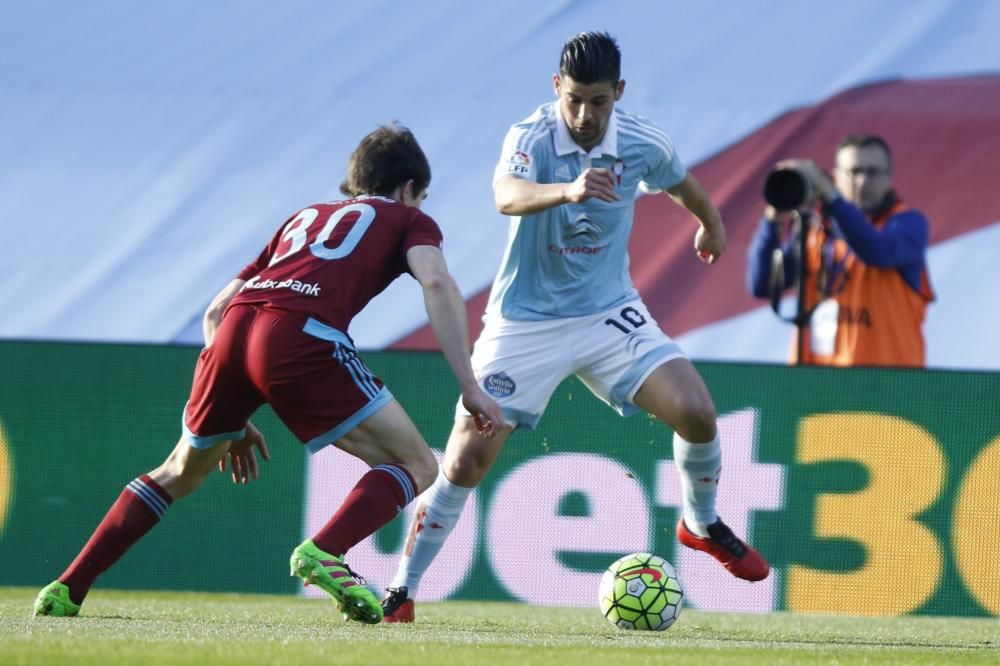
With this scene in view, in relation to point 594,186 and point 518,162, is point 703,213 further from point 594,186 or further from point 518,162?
point 594,186

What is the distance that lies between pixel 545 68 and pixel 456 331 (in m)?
5.95

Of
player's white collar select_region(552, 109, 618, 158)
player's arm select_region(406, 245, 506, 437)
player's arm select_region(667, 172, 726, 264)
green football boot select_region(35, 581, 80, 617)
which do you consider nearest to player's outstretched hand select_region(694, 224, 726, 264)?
player's arm select_region(667, 172, 726, 264)

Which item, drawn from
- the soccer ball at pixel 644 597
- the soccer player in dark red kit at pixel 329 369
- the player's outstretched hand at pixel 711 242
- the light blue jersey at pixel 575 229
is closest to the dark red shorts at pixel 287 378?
the soccer player in dark red kit at pixel 329 369

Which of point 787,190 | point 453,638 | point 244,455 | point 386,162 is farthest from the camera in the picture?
point 787,190

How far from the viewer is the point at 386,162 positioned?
541cm

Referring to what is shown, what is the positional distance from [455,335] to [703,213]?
1.62 meters

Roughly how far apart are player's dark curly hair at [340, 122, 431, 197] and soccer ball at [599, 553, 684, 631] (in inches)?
63.2

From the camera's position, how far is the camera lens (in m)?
7.13

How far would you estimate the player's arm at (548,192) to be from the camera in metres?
4.93

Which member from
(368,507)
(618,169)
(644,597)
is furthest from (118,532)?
(618,169)

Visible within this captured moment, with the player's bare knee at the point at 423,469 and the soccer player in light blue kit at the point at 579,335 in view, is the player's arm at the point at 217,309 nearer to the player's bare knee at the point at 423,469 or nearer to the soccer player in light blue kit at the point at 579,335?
the player's bare knee at the point at 423,469

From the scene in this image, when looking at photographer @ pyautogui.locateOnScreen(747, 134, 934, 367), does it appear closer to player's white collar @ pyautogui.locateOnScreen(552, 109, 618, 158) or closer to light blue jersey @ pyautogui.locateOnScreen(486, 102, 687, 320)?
light blue jersey @ pyautogui.locateOnScreen(486, 102, 687, 320)

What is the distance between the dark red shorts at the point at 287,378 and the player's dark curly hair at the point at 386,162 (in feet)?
2.02

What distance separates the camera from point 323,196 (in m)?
10.4
